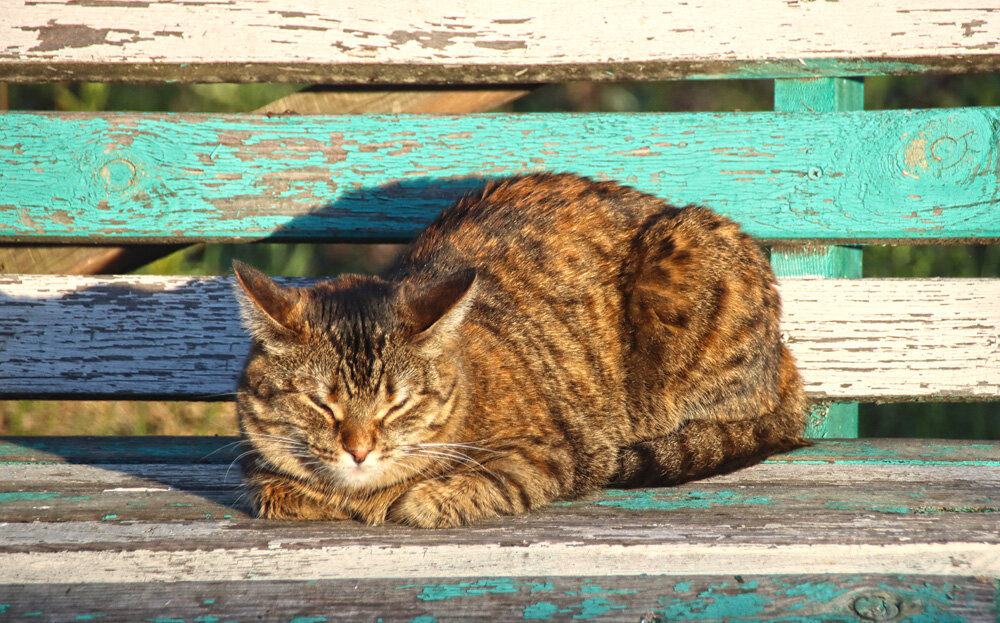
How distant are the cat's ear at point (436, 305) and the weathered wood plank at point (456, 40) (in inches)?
45.9

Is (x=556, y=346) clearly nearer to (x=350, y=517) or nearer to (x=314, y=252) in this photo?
(x=350, y=517)

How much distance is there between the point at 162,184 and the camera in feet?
10.5

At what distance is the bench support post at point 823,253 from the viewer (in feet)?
10.4

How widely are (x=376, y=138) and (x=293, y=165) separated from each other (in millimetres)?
308

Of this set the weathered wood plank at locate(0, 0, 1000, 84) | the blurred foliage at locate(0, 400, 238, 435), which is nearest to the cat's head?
the weathered wood plank at locate(0, 0, 1000, 84)

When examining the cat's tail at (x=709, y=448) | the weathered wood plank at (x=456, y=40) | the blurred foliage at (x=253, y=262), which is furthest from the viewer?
the blurred foliage at (x=253, y=262)

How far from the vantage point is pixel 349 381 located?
222 centimetres

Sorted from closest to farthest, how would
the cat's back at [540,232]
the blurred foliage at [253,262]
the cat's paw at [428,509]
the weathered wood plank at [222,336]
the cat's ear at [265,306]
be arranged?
the cat's paw at [428,509] < the cat's ear at [265,306] < the cat's back at [540,232] < the weathered wood plank at [222,336] < the blurred foliage at [253,262]

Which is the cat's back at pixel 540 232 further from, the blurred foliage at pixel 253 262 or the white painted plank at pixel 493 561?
the blurred foliage at pixel 253 262

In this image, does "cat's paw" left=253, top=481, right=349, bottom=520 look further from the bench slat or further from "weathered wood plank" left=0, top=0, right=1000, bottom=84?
"weathered wood plank" left=0, top=0, right=1000, bottom=84

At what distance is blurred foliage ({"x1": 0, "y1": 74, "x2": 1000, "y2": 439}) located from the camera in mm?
4375

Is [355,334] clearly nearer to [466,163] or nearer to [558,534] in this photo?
[558,534]

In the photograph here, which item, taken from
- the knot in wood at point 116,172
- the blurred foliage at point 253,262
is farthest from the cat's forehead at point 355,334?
the blurred foliage at point 253,262

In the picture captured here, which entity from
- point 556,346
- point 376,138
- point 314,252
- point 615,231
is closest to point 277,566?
point 556,346
